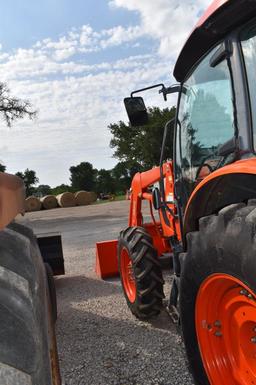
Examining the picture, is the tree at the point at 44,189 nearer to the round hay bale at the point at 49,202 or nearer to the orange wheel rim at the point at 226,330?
the round hay bale at the point at 49,202

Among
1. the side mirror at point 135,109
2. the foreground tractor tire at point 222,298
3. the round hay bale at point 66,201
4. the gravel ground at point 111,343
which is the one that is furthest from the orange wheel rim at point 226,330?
the round hay bale at point 66,201

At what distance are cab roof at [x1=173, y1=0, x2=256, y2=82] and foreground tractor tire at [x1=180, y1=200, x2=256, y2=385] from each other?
3.10ft

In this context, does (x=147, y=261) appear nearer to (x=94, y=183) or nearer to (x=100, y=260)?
(x=100, y=260)

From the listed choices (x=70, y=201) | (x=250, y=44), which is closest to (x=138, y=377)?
(x=250, y=44)

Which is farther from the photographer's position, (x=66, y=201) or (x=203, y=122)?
(x=66, y=201)

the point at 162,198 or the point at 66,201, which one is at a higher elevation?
the point at 162,198

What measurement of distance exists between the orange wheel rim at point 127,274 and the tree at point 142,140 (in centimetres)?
2873

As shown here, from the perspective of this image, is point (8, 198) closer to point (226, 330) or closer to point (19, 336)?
point (19, 336)

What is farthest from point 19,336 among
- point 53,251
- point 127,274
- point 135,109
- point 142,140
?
point 142,140

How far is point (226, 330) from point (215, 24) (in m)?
1.65

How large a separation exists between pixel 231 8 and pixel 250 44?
0.21 meters

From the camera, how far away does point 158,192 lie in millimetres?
4508

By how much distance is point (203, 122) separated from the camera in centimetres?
313

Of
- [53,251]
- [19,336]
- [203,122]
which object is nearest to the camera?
[19,336]
